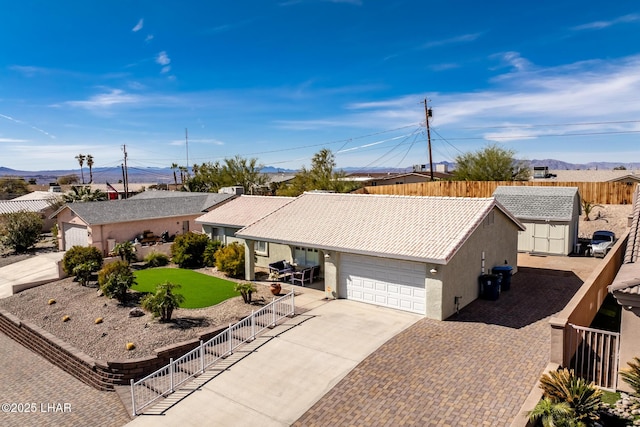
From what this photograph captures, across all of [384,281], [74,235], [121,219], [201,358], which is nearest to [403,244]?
[384,281]

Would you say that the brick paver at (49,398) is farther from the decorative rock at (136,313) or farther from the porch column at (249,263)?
the porch column at (249,263)

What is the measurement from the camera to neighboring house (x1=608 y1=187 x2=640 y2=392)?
28.4 feet

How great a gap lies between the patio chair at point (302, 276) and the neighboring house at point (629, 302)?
45.9ft

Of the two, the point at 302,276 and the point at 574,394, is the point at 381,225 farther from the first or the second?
the point at 574,394

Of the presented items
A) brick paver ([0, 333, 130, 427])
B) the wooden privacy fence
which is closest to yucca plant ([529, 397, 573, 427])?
brick paver ([0, 333, 130, 427])

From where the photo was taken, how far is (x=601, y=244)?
28.7 metres

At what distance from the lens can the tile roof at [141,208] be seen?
32312 mm

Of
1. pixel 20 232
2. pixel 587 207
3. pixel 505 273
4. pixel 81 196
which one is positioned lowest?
pixel 505 273

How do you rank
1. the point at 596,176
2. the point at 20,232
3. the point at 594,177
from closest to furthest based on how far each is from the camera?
the point at 20,232 → the point at 594,177 → the point at 596,176

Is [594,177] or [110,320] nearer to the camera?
[110,320]

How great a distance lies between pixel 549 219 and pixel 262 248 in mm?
18276

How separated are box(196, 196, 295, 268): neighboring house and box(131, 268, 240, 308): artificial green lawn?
3085 millimetres

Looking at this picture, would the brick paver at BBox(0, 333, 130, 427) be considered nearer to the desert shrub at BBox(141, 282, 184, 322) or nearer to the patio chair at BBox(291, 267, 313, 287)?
the desert shrub at BBox(141, 282, 184, 322)

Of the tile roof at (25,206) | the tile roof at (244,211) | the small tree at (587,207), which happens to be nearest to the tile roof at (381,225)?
the tile roof at (244,211)
